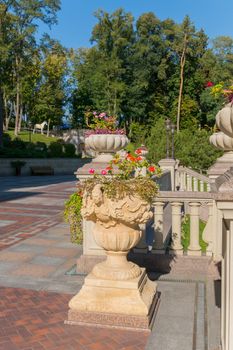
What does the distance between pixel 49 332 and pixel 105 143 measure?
3.00 m

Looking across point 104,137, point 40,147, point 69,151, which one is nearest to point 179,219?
point 104,137

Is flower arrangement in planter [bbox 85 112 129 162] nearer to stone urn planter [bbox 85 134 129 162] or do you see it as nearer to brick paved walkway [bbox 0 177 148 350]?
stone urn planter [bbox 85 134 129 162]

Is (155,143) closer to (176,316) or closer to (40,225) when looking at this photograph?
(40,225)

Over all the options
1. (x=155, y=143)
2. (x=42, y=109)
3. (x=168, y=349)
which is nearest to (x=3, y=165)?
(x=155, y=143)

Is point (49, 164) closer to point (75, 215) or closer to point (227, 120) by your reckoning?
point (75, 215)

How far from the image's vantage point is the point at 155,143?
23.9 meters

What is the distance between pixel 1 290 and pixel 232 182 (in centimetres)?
417

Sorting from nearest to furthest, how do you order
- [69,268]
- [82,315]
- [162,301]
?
[82,315] → [162,301] → [69,268]

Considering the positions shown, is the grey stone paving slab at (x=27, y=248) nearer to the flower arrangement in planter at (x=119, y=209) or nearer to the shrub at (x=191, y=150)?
the flower arrangement in planter at (x=119, y=209)

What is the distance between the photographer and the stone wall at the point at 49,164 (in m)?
32.0

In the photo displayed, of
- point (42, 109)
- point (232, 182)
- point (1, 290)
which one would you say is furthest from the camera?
point (42, 109)

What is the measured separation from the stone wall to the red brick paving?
28.1m

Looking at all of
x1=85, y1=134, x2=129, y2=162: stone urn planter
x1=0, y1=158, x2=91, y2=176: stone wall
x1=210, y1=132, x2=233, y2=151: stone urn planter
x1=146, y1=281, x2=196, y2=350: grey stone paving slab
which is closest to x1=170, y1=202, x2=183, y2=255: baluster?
x1=146, y1=281, x2=196, y2=350: grey stone paving slab

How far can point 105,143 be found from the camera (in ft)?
20.1
